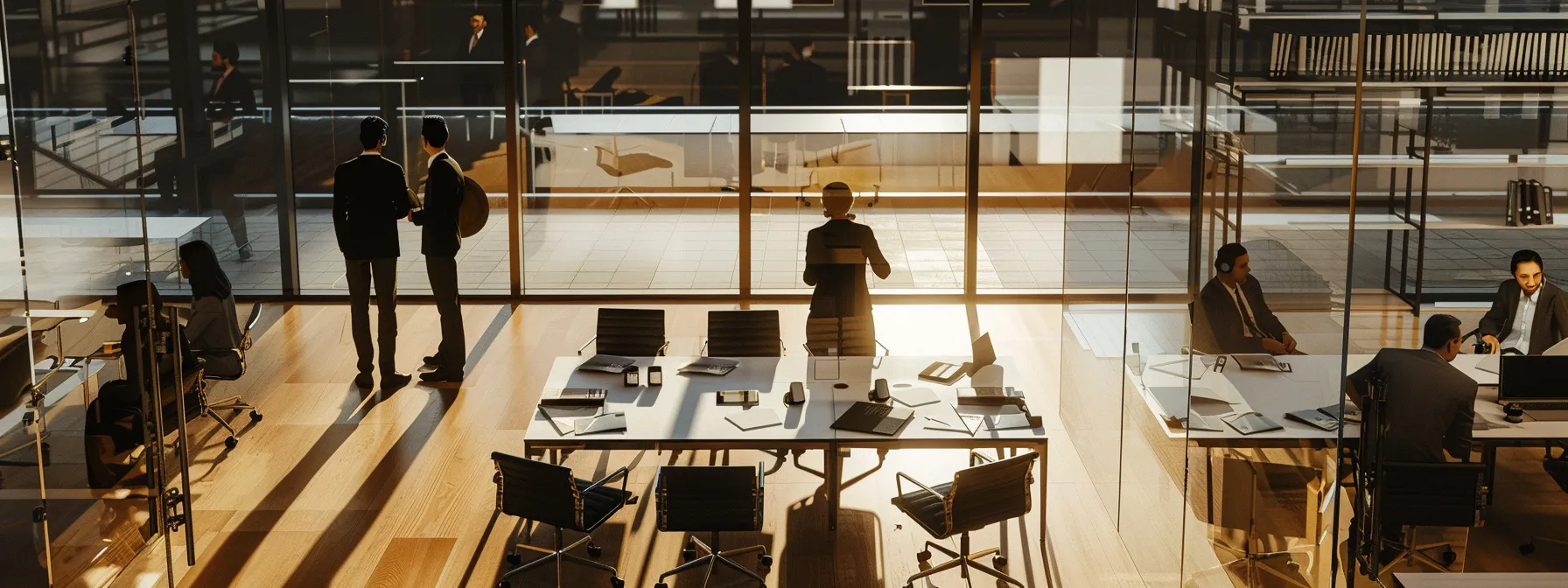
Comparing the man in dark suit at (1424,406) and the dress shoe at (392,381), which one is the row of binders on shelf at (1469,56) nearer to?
the man in dark suit at (1424,406)

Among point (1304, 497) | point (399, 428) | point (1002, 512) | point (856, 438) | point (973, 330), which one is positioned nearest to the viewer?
point (1304, 497)

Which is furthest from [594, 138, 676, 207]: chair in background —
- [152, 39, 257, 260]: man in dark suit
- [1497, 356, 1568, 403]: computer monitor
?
[1497, 356, 1568, 403]: computer monitor

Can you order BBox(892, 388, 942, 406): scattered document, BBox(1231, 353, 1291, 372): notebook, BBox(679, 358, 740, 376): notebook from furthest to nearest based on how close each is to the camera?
1. BBox(679, 358, 740, 376): notebook
2. BBox(892, 388, 942, 406): scattered document
3. BBox(1231, 353, 1291, 372): notebook

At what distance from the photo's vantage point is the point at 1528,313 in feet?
24.1

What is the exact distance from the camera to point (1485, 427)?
20.2 feet

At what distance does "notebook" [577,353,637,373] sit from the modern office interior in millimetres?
140

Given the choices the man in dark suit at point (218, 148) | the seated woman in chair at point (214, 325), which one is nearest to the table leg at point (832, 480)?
the seated woman in chair at point (214, 325)

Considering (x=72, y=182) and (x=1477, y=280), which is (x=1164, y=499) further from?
(x=1477, y=280)

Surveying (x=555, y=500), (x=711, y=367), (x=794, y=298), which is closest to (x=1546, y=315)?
(x=711, y=367)

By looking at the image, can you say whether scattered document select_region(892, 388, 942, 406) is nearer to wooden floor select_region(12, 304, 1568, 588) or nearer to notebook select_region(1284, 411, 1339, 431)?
wooden floor select_region(12, 304, 1568, 588)

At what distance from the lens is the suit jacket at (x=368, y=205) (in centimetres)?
848

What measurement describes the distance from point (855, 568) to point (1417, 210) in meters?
7.23

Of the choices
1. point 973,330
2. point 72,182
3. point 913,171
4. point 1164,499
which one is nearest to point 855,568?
point 1164,499

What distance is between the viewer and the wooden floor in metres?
6.09
